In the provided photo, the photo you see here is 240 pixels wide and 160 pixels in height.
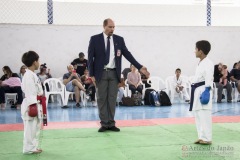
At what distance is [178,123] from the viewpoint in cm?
638

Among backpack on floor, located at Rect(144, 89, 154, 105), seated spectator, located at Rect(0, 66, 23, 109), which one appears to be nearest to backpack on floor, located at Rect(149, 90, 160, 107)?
backpack on floor, located at Rect(144, 89, 154, 105)

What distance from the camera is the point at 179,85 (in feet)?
37.2

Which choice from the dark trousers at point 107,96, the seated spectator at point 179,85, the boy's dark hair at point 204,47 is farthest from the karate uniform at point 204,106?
the seated spectator at point 179,85

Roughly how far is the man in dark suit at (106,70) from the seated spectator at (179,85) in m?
5.91

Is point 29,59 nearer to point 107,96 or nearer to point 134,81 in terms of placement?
point 107,96

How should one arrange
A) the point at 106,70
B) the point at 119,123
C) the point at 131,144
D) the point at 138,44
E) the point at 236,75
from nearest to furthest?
1. the point at 131,144
2. the point at 106,70
3. the point at 119,123
4. the point at 236,75
5. the point at 138,44

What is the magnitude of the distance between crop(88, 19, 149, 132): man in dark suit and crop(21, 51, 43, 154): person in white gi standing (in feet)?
5.35

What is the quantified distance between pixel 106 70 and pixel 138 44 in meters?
7.16

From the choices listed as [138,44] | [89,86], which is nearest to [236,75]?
[138,44]

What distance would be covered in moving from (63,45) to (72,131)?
6793 mm

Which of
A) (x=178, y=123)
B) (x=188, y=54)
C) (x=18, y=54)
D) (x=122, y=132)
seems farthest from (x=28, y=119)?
(x=188, y=54)

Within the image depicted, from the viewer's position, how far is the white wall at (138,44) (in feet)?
37.9

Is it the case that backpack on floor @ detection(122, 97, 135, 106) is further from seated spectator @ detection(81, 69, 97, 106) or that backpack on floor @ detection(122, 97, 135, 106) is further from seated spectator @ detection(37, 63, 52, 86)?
seated spectator @ detection(37, 63, 52, 86)

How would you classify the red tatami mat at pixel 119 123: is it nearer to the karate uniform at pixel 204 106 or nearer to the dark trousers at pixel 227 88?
the karate uniform at pixel 204 106
